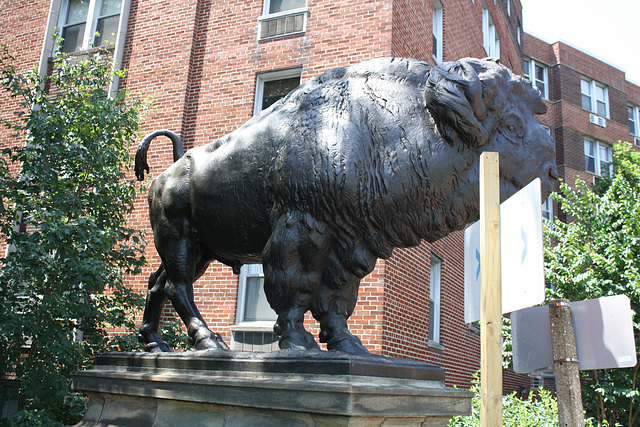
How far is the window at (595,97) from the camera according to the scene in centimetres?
2823

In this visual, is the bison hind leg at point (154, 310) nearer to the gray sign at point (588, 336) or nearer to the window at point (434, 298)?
the gray sign at point (588, 336)

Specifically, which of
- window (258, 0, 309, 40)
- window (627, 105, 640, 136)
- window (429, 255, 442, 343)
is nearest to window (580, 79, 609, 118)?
window (627, 105, 640, 136)

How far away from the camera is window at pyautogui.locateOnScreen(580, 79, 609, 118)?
92.6 ft

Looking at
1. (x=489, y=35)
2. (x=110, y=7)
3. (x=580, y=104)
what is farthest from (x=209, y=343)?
(x=580, y=104)

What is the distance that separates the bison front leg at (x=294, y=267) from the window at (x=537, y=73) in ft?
88.0

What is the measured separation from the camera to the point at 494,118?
2977 millimetres

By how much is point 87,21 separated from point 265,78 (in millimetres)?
5070

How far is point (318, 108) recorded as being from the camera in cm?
323

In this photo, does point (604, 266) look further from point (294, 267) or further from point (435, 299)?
point (294, 267)

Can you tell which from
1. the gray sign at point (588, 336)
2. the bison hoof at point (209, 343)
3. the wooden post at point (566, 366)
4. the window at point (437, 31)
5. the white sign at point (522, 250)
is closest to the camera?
the white sign at point (522, 250)

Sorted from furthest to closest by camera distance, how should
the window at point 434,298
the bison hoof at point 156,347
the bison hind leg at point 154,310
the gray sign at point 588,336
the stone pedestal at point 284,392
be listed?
the window at point 434,298 < the bison hind leg at point 154,310 < the bison hoof at point 156,347 < the gray sign at point 588,336 < the stone pedestal at point 284,392

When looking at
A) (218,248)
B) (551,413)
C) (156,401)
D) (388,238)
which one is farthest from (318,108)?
(551,413)

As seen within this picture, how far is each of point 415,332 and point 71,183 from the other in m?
6.16

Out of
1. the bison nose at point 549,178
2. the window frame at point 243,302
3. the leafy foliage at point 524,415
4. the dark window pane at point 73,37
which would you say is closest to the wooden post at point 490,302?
the bison nose at point 549,178
